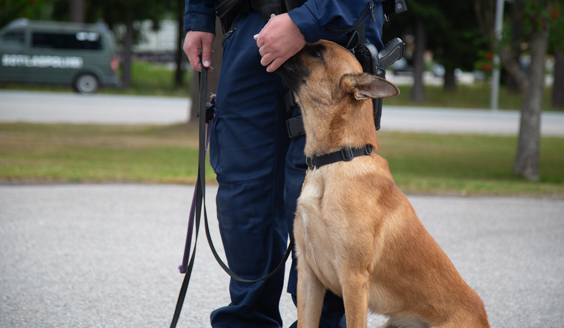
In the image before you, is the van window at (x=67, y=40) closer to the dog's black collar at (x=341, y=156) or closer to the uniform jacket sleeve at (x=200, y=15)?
the uniform jacket sleeve at (x=200, y=15)

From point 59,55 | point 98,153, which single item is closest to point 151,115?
point 98,153

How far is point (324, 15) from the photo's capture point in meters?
A: 1.99

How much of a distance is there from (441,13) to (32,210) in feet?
79.3

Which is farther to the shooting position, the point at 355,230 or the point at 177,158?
the point at 177,158

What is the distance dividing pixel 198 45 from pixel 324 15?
0.72m

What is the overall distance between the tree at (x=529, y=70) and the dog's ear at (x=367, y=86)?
6564 millimetres

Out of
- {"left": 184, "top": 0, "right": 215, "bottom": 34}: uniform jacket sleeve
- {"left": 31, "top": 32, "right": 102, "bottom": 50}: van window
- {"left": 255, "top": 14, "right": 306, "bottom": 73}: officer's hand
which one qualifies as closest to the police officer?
{"left": 184, "top": 0, "right": 215, "bottom": 34}: uniform jacket sleeve

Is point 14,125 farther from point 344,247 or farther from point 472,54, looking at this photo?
point 472,54

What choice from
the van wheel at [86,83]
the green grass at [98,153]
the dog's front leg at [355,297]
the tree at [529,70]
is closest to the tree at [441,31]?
the van wheel at [86,83]

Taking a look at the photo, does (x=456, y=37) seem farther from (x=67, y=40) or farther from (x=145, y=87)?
(x=67, y=40)

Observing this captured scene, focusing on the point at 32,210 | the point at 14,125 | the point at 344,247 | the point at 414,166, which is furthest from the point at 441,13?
the point at 344,247

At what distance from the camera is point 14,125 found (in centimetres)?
1141

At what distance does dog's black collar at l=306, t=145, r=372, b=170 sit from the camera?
7.18 feet

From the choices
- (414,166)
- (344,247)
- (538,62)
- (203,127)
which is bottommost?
(414,166)
